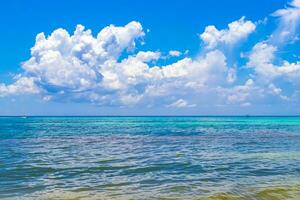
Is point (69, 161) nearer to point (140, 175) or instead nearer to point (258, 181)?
point (140, 175)

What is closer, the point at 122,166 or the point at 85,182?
the point at 85,182

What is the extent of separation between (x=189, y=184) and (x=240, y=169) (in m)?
5.79

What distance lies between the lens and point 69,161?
27.2 metres

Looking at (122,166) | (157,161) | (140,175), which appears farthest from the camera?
(157,161)

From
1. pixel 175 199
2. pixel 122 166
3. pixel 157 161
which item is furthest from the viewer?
pixel 157 161

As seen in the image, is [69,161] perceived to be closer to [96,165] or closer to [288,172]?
[96,165]

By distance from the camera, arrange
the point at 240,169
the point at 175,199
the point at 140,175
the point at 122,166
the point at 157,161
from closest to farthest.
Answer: the point at 175,199 < the point at 140,175 < the point at 240,169 < the point at 122,166 < the point at 157,161

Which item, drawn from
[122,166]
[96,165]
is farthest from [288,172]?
[96,165]

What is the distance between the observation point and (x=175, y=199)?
15.1 metres

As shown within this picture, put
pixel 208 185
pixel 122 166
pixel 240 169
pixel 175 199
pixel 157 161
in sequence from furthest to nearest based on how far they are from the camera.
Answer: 1. pixel 157 161
2. pixel 122 166
3. pixel 240 169
4. pixel 208 185
5. pixel 175 199

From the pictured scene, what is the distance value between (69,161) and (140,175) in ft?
26.3

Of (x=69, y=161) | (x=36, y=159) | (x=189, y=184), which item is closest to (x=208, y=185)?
(x=189, y=184)

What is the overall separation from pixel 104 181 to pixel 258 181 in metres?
7.43

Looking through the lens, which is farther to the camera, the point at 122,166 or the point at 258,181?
the point at 122,166
